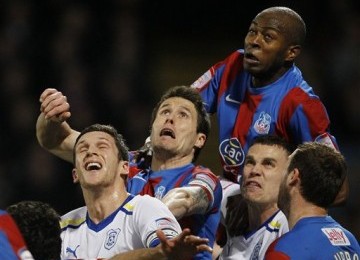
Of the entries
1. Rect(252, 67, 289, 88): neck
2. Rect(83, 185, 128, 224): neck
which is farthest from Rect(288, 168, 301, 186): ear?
Rect(252, 67, 289, 88): neck

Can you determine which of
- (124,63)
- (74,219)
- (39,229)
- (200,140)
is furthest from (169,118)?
(124,63)

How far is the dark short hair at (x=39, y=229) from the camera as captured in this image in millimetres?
3871

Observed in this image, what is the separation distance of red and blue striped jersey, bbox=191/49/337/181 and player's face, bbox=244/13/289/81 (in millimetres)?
83

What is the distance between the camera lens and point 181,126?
5484 millimetres

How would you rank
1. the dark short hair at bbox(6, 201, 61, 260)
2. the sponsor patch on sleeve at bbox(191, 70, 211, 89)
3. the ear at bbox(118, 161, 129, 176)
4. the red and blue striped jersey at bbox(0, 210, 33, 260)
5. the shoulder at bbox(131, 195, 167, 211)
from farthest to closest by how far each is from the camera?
the sponsor patch on sleeve at bbox(191, 70, 211, 89), the ear at bbox(118, 161, 129, 176), the shoulder at bbox(131, 195, 167, 211), the dark short hair at bbox(6, 201, 61, 260), the red and blue striped jersey at bbox(0, 210, 33, 260)

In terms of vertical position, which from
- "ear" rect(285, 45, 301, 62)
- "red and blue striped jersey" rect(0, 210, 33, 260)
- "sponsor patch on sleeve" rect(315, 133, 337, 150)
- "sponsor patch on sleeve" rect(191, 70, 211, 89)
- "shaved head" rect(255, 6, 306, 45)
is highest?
"shaved head" rect(255, 6, 306, 45)

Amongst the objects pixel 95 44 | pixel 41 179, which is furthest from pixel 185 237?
pixel 95 44

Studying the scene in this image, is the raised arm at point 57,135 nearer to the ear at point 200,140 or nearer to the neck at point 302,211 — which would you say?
the ear at point 200,140

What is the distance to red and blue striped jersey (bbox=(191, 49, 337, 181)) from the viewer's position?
18.2ft

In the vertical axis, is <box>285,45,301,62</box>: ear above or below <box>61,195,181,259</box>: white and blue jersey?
above

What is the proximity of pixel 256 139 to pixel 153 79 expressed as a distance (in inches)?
163

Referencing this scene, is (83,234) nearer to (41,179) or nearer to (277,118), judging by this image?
(277,118)

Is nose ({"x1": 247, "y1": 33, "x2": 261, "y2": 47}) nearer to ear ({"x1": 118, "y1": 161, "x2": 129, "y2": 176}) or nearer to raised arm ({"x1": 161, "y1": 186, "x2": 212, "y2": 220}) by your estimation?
raised arm ({"x1": 161, "y1": 186, "x2": 212, "y2": 220})

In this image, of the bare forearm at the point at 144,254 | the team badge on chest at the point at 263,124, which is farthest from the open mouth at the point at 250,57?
the bare forearm at the point at 144,254
